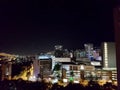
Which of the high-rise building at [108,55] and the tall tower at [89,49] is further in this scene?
the tall tower at [89,49]

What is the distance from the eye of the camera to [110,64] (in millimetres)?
28969

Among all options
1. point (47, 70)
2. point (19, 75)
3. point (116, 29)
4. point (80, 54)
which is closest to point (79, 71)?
point (47, 70)

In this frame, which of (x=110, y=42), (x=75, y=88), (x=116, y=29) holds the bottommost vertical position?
(x=75, y=88)

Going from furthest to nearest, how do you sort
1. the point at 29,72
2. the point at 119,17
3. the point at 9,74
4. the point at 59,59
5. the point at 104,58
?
the point at 59,59
the point at 104,58
the point at 29,72
the point at 9,74
the point at 119,17

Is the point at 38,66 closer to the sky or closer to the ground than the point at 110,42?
closer to the ground

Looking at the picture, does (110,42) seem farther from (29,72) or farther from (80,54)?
(80,54)

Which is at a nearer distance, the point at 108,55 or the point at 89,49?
the point at 108,55

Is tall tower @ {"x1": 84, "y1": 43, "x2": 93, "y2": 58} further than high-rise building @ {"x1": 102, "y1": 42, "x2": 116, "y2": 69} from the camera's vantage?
Yes

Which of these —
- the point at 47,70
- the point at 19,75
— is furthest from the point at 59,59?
the point at 19,75

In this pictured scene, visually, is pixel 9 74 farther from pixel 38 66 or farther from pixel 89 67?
pixel 89 67

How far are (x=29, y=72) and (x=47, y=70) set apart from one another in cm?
382

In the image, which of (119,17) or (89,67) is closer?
(119,17)

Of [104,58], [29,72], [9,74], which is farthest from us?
[104,58]

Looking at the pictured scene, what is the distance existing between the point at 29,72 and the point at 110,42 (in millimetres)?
7675
